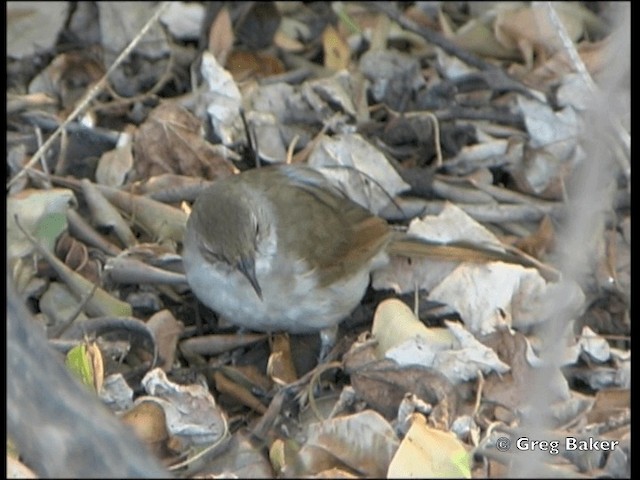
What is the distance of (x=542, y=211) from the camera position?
573 centimetres

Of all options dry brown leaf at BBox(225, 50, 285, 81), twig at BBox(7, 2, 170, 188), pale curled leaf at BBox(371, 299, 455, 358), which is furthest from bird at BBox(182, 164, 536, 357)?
dry brown leaf at BBox(225, 50, 285, 81)

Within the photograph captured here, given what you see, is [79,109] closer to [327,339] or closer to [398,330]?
[327,339]

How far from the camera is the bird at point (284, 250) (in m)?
4.93

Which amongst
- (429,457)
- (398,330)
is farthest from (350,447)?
(398,330)

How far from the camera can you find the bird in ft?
16.2

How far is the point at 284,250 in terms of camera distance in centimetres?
516

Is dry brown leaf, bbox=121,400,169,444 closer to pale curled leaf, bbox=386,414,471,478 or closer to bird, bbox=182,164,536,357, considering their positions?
bird, bbox=182,164,536,357

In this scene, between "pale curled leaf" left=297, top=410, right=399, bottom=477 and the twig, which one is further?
the twig

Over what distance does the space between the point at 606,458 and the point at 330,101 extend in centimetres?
271

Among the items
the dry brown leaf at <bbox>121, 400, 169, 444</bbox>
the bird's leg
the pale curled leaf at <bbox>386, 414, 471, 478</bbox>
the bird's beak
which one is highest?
the pale curled leaf at <bbox>386, 414, 471, 478</bbox>

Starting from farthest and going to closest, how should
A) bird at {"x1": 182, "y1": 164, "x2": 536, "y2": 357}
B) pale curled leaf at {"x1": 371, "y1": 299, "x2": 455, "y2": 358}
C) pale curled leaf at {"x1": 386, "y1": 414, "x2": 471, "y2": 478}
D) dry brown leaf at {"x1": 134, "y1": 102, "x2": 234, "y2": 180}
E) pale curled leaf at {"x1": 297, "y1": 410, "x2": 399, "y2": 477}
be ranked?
dry brown leaf at {"x1": 134, "y1": 102, "x2": 234, "y2": 180} → bird at {"x1": 182, "y1": 164, "x2": 536, "y2": 357} → pale curled leaf at {"x1": 371, "y1": 299, "x2": 455, "y2": 358} → pale curled leaf at {"x1": 297, "y1": 410, "x2": 399, "y2": 477} → pale curled leaf at {"x1": 386, "y1": 414, "x2": 471, "y2": 478}

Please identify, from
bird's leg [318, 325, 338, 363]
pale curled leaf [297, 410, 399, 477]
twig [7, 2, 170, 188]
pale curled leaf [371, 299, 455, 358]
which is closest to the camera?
pale curled leaf [297, 410, 399, 477]

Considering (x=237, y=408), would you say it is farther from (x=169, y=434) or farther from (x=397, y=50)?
(x=397, y=50)
